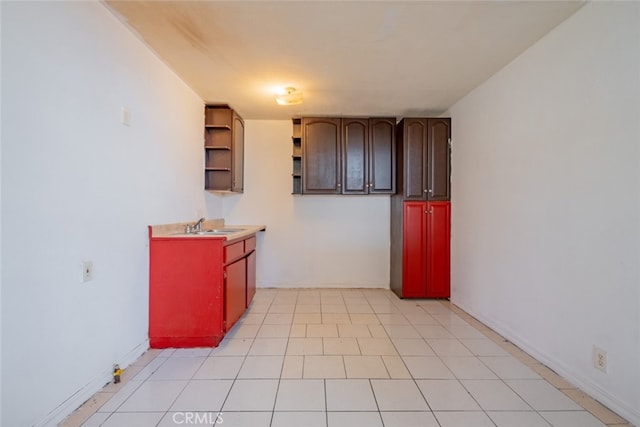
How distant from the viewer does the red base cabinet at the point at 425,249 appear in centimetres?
383

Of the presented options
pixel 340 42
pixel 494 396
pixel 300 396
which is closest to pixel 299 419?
pixel 300 396

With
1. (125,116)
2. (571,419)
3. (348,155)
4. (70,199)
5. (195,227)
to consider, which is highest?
(348,155)

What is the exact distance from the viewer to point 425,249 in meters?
3.85

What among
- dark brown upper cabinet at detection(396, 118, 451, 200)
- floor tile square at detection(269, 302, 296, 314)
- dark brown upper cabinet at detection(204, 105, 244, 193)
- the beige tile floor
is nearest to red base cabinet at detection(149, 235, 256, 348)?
the beige tile floor

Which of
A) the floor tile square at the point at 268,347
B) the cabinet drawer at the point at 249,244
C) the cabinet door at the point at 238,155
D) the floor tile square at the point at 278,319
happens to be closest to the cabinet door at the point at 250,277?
the cabinet drawer at the point at 249,244

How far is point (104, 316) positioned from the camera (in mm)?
1955

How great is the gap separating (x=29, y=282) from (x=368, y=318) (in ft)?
8.64

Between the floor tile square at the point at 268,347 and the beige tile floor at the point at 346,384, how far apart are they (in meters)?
0.02

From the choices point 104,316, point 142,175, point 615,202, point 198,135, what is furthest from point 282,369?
point 198,135

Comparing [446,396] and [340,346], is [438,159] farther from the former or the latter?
[446,396]

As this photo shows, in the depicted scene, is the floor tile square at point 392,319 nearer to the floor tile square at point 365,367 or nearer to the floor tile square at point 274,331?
the floor tile square at point 365,367

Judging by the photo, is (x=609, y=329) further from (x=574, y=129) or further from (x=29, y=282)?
(x=29, y=282)

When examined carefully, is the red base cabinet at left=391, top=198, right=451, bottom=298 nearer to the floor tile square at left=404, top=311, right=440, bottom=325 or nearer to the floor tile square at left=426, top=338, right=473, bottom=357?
the floor tile square at left=404, top=311, right=440, bottom=325

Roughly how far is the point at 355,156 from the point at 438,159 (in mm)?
1001
